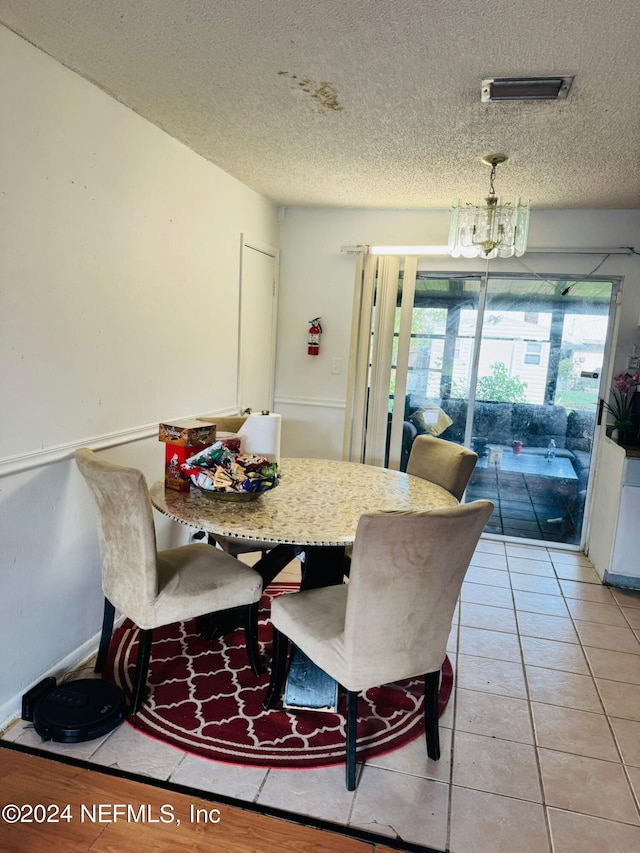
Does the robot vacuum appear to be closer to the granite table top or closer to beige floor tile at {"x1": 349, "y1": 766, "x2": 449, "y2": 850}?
the granite table top

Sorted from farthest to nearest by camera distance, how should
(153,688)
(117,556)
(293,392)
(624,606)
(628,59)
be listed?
(293,392) < (624,606) < (153,688) < (117,556) < (628,59)

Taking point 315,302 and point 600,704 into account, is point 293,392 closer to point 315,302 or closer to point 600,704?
point 315,302

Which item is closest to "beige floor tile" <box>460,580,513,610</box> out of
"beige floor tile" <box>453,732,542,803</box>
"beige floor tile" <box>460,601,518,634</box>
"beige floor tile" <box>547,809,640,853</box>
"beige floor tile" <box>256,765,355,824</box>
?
"beige floor tile" <box>460,601,518,634</box>

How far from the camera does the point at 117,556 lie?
79.1 inches

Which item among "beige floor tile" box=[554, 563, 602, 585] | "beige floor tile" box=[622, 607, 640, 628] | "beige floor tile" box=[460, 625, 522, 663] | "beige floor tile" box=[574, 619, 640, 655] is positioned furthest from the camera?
"beige floor tile" box=[554, 563, 602, 585]

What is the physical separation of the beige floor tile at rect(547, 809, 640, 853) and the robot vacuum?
1442mm

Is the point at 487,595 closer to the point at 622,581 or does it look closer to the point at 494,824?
the point at 622,581

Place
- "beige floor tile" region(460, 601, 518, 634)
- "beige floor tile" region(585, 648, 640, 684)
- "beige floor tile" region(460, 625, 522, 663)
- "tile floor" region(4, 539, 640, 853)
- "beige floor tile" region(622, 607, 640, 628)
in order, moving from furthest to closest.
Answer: "beige floor tile" region(622, 607, 640, 628)
"beige floor tile" region(460, 601, 518, 634)
"beige floor tile" region(460, 625, 522, 663)
"beige floor tile" region(585, 648, 640, 684)
"tile floor" region(4, 539, 640, 853)

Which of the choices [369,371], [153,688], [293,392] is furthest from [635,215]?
[153,688]

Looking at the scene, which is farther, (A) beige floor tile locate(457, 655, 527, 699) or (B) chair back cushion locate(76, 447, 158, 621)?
(A) beige floor tile locate(457, 655, 527, 699)

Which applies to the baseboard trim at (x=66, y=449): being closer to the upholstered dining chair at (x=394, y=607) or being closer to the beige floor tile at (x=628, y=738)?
the upholstered dining chair at (x=394, y=607)

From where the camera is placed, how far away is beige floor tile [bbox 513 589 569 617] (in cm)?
307

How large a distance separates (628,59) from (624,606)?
2.71 m

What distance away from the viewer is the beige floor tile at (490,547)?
3928mm
